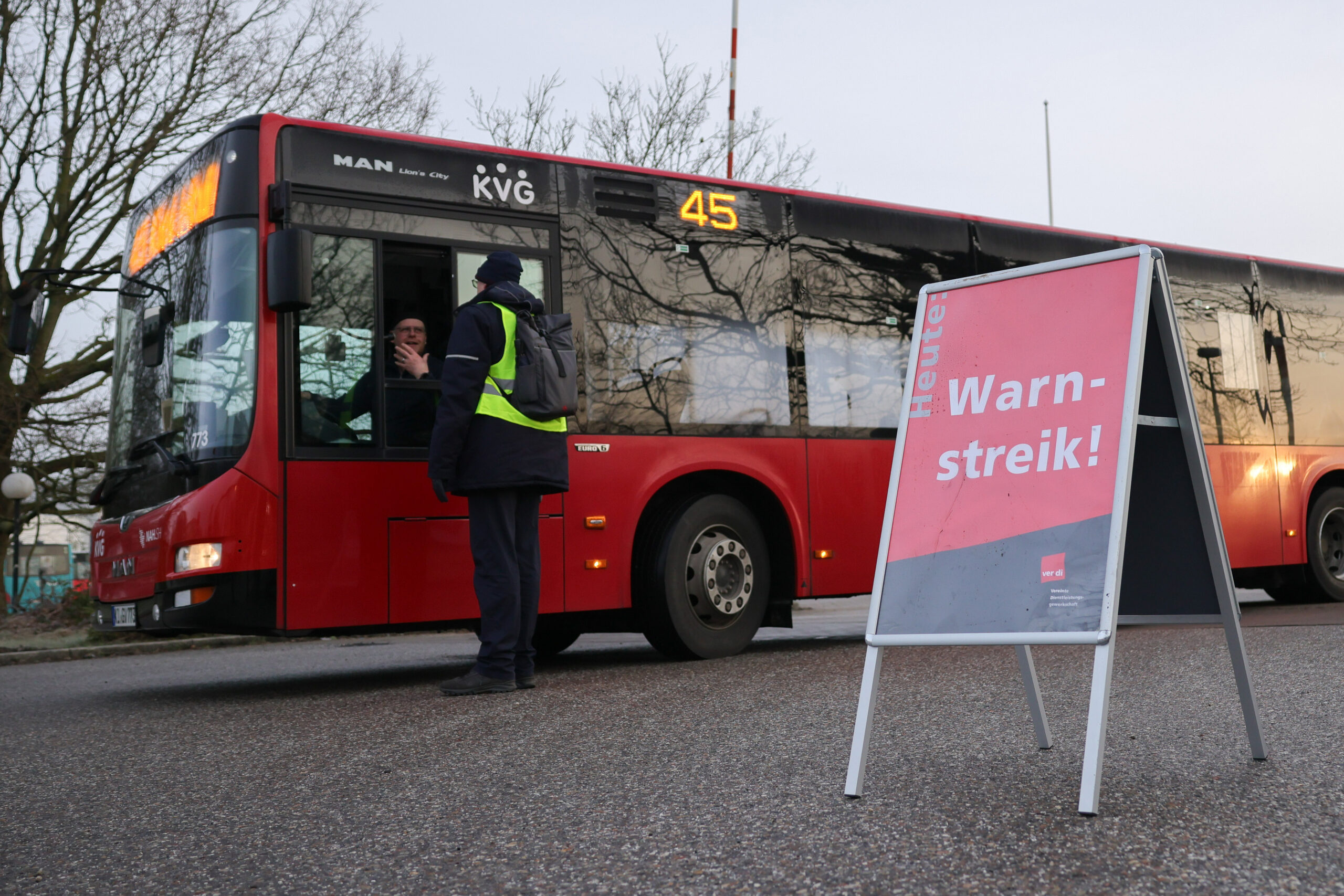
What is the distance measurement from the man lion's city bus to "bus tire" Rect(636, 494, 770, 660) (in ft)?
0.05

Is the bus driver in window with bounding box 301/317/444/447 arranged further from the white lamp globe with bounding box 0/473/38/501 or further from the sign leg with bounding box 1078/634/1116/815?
the white lamp globe with bounding box 0/473/38/501

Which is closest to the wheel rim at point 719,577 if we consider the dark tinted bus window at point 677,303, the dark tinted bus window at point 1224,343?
the dark tinted bus window at point 677,303

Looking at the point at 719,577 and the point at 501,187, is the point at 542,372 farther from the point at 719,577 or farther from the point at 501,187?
the point at 719,577

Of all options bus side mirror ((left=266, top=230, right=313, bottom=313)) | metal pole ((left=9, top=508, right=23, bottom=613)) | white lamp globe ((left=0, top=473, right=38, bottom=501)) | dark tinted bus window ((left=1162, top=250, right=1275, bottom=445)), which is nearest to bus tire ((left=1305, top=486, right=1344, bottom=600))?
dark tinted bus window ((left=1162, top=250, right=1275, bottom=445))

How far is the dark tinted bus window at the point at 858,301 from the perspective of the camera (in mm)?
8234

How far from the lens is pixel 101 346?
Result: 17.4 m

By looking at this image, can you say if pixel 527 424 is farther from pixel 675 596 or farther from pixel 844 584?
pixel 844 584

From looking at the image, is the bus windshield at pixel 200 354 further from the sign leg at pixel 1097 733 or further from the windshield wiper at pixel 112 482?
the sign leg at pixel 1097 733

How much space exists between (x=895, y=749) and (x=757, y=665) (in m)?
3.02

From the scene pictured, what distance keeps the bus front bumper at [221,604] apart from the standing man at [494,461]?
93cm

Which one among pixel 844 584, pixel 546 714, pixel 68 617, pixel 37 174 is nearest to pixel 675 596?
pixel 844 584

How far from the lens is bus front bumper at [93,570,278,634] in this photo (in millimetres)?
6211

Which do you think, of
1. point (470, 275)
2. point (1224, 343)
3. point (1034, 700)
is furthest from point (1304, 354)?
point (1034, 700)

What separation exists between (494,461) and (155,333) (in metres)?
2.27
